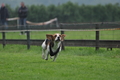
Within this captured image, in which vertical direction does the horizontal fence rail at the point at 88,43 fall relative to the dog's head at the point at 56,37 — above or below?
below

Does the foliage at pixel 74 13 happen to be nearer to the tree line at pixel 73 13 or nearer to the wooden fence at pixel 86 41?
the tree line at pixel 73 13

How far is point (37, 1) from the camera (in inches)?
3029

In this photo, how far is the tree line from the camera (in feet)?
142

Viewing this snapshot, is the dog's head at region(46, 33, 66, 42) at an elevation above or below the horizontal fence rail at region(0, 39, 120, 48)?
above

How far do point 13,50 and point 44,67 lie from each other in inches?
367

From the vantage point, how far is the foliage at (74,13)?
43.4 metres

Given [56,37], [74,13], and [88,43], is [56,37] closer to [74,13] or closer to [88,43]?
[88,43]

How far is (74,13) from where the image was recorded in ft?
147

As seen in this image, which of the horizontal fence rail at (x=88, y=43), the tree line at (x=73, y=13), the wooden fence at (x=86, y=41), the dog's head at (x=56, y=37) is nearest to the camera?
the dog's head at (x=56, y=37)

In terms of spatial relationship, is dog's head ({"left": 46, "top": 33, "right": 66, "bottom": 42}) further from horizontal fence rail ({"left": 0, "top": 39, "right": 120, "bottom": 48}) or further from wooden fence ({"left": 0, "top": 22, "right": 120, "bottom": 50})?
horizontal fence rail ({"left": 0, "top": 39, "right": 120, "bottom": 48})

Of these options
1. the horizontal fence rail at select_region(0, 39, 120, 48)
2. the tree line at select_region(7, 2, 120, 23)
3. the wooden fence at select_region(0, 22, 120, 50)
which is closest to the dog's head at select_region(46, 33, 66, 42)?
the wooden fence at select_region(0, 22, 120, 50)

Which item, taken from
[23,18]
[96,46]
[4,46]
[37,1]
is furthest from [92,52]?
[37,1]

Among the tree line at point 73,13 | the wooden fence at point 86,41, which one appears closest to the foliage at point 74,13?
the tree line at point 73,13

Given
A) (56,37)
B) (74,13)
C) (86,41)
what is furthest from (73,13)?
(56,37)
